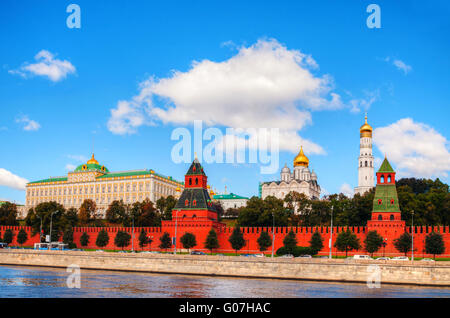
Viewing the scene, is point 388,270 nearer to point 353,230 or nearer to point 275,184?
point 353,230

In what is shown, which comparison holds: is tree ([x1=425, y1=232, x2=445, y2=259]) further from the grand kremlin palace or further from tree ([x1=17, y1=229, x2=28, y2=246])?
the grand kremlin palace

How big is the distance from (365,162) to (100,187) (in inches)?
2726

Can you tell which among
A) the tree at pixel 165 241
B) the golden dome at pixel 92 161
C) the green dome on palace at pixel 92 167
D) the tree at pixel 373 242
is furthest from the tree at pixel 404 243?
the golden dome at pixel 92 161

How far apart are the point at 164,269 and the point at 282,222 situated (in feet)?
113

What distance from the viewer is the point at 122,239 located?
263 ft

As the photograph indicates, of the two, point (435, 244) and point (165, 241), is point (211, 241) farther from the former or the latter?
point (435, 244)

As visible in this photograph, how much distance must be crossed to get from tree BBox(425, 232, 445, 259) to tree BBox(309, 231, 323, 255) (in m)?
13.2

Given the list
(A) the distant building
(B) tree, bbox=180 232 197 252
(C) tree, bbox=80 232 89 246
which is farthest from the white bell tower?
(C) tree, bbox=80 232 89 246

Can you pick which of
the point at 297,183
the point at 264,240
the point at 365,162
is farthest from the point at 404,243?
the point at 297,183

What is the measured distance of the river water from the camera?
113 feet

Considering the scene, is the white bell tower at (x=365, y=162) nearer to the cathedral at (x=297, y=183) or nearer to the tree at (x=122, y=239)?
the cathedral at (x=297, y=183)

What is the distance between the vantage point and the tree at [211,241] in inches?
2928

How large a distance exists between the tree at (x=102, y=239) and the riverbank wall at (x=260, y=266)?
883 inches
